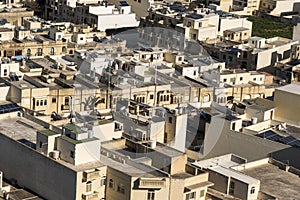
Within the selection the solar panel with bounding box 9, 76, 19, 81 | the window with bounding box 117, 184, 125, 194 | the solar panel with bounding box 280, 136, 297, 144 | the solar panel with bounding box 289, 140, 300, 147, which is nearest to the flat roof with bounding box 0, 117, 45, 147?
the window with bounding box 117, 184, 125, 194

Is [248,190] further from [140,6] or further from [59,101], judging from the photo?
[140,6]

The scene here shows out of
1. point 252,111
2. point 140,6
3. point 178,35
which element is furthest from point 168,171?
point 140,6

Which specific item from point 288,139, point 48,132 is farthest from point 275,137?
point 48,132

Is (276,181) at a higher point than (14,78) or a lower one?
lower

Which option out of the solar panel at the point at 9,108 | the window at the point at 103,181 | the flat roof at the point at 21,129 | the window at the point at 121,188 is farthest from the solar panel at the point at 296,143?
the solar panel at the point at 9,108

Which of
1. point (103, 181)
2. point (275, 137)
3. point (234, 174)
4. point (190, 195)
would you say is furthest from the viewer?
point (275, 137)

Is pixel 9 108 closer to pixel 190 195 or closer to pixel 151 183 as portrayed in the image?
pixel 151 183
